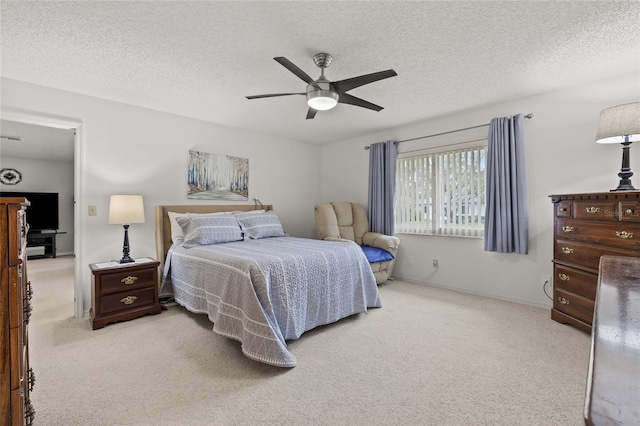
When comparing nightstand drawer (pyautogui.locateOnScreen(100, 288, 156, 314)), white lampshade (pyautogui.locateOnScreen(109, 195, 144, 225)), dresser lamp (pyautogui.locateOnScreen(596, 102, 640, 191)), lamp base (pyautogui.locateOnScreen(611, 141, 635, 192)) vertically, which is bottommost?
nightstand drawer (pyautogui.locateOnScreen(100, 288, 156, 314))

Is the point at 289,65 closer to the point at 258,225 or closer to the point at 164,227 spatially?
the point at 258,225

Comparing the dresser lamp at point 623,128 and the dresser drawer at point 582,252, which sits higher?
the dresser lamp at point 623,128

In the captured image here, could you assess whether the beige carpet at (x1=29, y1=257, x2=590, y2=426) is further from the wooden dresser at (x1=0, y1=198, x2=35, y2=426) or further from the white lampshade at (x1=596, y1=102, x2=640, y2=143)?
the white lampshade at (x1=596, y1=102, x2=640, y2=143)

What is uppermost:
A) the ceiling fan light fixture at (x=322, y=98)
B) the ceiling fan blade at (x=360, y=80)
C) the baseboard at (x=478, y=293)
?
the ceiling fan blade at (x=360, y=80)

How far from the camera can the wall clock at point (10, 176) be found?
656cm

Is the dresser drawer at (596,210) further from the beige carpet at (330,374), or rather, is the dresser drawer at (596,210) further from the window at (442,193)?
the window at (442,193)

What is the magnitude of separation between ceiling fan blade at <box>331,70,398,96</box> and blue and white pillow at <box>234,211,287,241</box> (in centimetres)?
206

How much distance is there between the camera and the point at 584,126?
10.0ft

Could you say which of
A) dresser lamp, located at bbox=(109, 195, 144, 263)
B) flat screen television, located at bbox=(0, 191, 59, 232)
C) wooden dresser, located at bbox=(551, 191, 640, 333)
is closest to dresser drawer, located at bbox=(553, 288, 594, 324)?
wooden dresser, located at bbox=(551, 191, 640, 333)

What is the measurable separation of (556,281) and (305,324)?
2.37 meters

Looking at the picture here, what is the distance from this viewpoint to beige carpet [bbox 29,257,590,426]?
1.63 m

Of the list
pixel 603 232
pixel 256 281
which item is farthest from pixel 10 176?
pixel 603 232

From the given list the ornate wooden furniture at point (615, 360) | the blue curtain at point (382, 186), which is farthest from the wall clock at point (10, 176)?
the ornate wooden furniture at point (615, 360)

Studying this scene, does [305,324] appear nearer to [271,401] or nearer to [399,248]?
[271,401]
